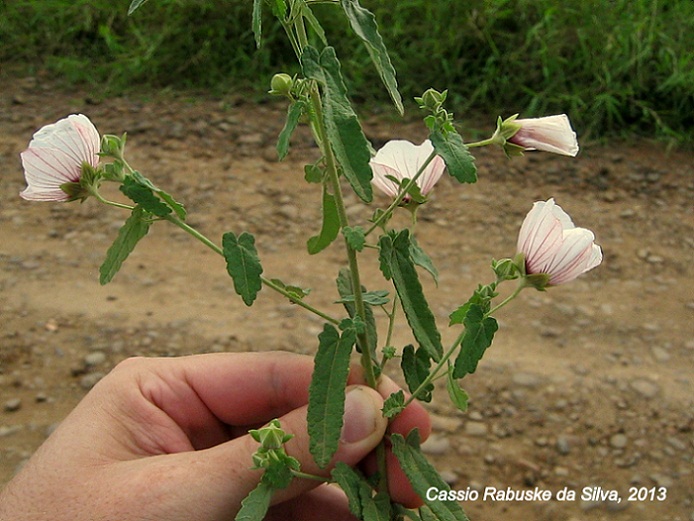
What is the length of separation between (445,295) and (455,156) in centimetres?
152

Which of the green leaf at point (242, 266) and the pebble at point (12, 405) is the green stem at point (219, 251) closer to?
the green leaf at point (242, 266)

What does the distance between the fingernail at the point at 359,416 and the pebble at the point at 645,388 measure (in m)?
1.20

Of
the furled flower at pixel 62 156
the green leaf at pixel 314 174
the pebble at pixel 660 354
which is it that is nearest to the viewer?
the furled flower at pixel 62 156

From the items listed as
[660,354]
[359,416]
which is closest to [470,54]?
[660,354]

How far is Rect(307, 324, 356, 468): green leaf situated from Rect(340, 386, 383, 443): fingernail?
124 millimetres

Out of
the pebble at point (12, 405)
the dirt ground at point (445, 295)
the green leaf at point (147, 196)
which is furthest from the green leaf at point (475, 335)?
the pebble at point (12, 405)

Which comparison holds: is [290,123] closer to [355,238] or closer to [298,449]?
[355,238]

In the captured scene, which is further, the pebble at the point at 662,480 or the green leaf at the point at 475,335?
the pebble at the point at 662,480

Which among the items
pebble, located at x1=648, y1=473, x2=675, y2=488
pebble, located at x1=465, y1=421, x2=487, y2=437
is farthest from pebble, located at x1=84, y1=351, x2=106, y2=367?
pebble, located at x1=648, y1=473, x2=675, y2=488

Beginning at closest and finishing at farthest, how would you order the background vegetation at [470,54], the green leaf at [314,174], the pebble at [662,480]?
the green leaf at [314,174]
the pebble at [662,480]
the background vegetation at [470,54]

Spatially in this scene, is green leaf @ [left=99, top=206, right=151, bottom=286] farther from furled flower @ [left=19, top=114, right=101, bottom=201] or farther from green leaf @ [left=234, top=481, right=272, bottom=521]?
green leaf @ [left=234, top=481, right=272, bottom=521]

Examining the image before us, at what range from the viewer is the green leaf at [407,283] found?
1067 mm

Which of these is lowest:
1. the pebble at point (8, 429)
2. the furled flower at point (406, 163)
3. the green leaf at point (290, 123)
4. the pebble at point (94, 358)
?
the pebble at point (8, 429)

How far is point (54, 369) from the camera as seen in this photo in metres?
2.30
